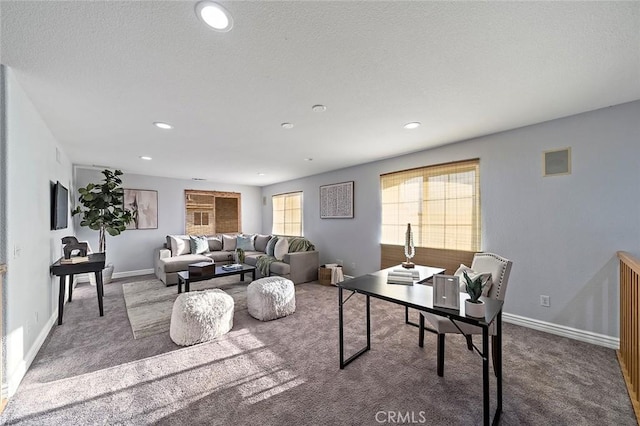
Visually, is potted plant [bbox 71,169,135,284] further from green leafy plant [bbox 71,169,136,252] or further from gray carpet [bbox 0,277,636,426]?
gray carpet [bbox 0,277,636,426]

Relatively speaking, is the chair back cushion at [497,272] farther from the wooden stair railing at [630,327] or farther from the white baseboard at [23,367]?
the white baseboard at [23,367]

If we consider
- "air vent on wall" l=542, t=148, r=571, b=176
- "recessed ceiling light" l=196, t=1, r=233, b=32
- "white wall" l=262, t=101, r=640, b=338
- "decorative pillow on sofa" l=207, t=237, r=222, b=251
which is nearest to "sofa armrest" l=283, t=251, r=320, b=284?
"decorative pillow on sofa" l=207, t=237, r=222, b=251

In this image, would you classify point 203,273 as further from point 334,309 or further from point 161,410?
point 161,410

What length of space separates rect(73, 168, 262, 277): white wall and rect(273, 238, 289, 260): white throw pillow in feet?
9.28

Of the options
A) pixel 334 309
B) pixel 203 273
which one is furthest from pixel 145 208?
pixel 334 309

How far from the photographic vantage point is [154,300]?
388 centimetres

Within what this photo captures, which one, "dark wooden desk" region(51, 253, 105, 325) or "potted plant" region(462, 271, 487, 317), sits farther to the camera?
"dark wooden desk" region(51, 253, 105, 325)

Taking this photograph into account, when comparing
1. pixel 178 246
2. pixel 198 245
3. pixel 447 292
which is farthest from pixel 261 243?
pixel 447 292

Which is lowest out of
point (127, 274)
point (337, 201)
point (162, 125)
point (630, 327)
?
Result: point (127, 274)

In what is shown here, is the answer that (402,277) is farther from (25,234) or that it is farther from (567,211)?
(25,234)

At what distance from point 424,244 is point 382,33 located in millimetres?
3104

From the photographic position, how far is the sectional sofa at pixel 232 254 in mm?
4830

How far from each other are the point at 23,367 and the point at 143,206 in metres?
4.44

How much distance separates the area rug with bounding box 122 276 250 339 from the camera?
295 centimetres
